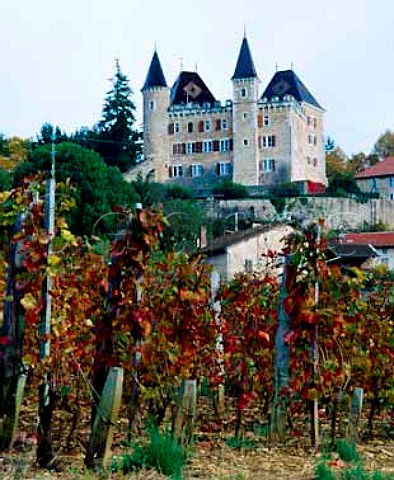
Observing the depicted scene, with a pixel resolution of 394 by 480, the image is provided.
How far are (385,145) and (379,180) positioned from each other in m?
12.8

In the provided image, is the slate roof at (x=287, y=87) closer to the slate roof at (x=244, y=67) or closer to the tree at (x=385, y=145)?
the slate roof at (x=244, y=67)

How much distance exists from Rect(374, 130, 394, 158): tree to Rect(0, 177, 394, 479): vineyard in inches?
2779

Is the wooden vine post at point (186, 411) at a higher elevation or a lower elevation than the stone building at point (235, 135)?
lower

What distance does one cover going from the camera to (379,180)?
6519 centimetres

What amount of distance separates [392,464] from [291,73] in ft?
214

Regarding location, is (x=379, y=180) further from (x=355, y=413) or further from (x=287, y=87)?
(x=355, y=413)

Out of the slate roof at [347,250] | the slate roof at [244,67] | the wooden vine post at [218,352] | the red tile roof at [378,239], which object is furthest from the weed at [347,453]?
the slate roof at [244,67]

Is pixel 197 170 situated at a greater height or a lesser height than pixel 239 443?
greater

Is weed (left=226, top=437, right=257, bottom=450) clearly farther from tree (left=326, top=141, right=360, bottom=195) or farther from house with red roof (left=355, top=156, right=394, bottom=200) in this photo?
house with red roof (left=355, top=156, right=394, bottom=200)

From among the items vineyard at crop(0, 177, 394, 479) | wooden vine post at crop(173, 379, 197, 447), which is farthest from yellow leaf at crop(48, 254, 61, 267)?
wooden vine post at crop(173, 379, 197, 447)

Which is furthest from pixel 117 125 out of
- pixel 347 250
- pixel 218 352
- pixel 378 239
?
pixel 218 352

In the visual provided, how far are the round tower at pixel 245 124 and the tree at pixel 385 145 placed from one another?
56.1ft

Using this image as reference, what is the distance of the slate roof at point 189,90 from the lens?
2697 inches

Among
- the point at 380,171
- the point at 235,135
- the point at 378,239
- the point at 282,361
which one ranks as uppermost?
the point at 235,135
